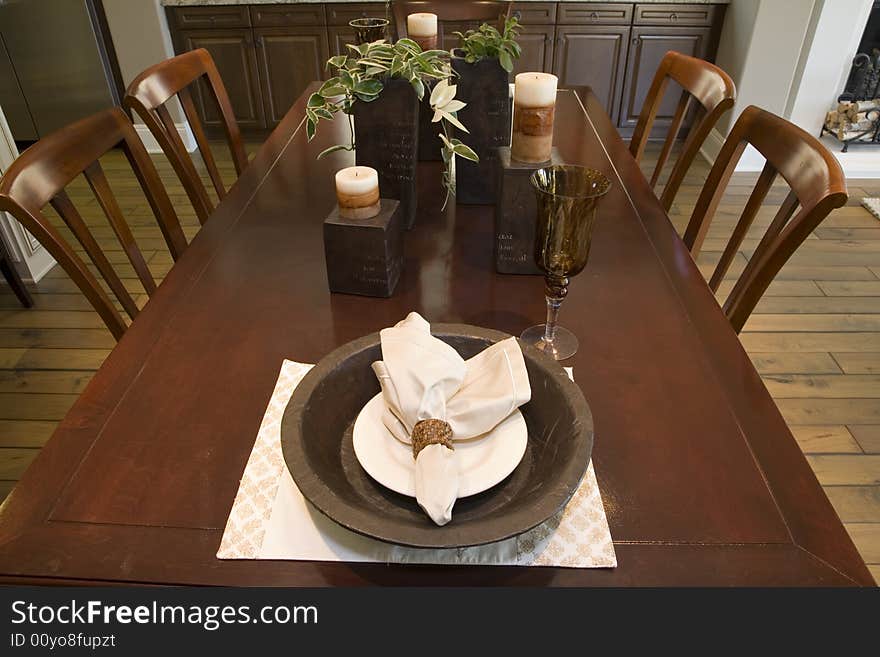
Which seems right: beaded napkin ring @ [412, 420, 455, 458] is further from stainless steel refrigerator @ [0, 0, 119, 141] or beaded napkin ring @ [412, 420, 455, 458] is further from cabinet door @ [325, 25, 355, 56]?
stainless steel refrigerator @ [0, 0, 119, 141]

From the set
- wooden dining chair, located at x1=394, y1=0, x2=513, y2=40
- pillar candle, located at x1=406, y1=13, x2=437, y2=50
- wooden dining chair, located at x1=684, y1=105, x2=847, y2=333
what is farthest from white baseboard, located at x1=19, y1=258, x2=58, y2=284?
wooden dining chair, located at x1=684, y1=105, x2=847, y2=333

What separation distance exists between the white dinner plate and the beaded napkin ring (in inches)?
0.9

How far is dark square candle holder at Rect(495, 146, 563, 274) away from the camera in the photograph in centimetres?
104

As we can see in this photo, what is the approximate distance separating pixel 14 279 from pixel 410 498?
2147 millimetres

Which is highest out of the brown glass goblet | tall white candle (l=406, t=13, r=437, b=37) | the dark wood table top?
tall white candle (l=406, t=13, r=437, b=37)

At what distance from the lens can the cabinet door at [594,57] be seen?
3.33 meters

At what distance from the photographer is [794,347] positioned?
2129mm

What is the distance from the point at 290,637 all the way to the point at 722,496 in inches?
18.4

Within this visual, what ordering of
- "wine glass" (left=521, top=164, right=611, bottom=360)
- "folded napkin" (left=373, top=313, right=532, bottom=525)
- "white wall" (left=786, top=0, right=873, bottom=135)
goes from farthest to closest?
"white wall" (left=786, top=0, right=873, bottom=135)
"wine glass" (left=521, top=164, right=611, bottom=360)
"folded napkin" (left=373, top=313, right=532, bottom=525)

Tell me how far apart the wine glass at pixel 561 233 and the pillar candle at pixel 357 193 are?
9.4 inches

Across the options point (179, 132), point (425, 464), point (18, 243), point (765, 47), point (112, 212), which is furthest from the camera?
point (179, 132)

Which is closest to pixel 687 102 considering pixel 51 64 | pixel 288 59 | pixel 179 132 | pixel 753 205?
pixel 753 205

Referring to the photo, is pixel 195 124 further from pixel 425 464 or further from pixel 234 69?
pixel 234 69

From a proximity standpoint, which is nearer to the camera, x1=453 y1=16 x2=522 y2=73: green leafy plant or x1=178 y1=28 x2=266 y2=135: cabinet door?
x1=453 y1=16 x2=522 y2=73: green leafy plant
